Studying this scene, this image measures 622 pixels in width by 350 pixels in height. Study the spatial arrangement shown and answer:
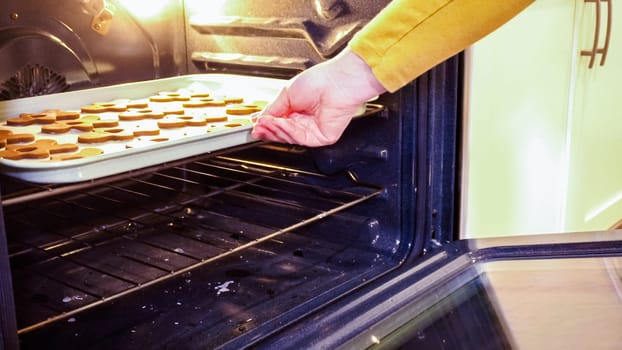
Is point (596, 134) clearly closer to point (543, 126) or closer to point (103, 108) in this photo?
point (543, 126)

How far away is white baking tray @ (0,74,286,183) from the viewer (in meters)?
0.85

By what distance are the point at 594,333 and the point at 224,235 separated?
70 centimetres

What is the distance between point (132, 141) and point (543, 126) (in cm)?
100

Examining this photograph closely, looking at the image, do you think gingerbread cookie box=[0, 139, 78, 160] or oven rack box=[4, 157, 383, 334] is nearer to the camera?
gingerbread cookie box=[0, 139, 78, 160]

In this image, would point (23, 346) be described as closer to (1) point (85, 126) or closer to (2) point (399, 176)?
(1) point (85, 126)

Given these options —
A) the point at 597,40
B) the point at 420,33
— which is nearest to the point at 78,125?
the point at 420,33

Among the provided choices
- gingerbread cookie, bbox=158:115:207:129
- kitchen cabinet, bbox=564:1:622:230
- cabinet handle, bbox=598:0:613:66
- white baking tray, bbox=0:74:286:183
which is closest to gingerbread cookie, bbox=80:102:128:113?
white baking tray, bbox=0:74:286:183

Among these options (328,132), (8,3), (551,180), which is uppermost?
(8,3)

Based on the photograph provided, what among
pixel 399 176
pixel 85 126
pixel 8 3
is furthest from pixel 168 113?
pixel 399 176

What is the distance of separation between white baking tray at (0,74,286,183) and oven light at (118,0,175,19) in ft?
0.42

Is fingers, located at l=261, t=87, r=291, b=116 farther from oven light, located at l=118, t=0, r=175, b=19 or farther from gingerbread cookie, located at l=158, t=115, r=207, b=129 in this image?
oven light, located at l=118, t=0, r=175, b=19

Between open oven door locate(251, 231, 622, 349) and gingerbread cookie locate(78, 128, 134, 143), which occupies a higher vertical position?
gingerbread cookie locate(78, 128, 134, 143)

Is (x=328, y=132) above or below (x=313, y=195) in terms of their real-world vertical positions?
above

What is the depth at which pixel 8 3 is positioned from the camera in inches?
43.5
